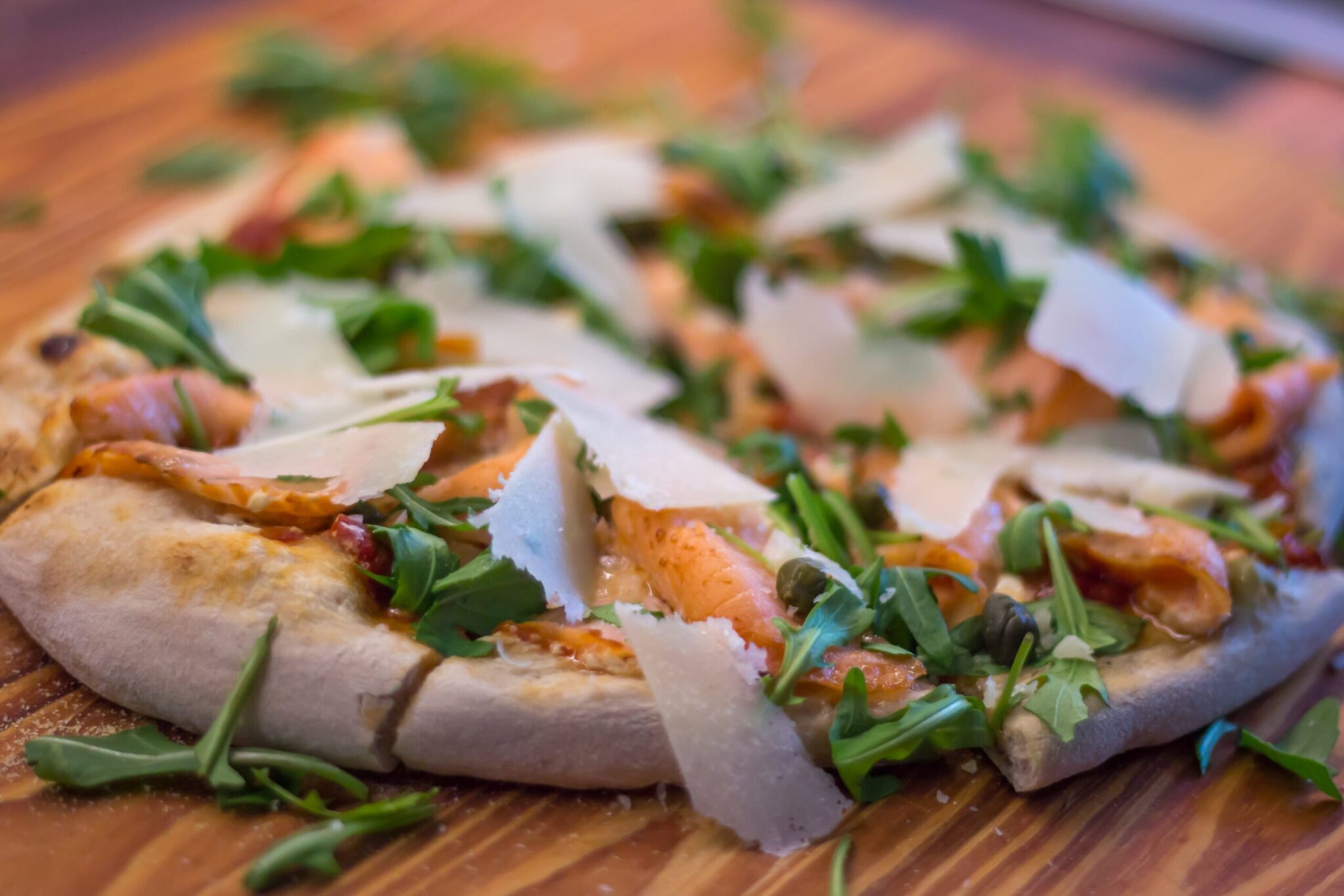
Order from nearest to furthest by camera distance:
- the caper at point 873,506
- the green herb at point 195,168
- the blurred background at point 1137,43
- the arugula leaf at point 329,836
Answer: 1. the arugula leaf at point 329,836
2. the caper at point 873,506
3. the green herb at point 195,168
4. the blurred background at point 1137,43

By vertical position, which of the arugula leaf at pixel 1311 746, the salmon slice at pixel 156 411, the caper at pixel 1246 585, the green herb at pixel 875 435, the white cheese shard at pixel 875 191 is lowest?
the arugula leaf at pixel 1311 746

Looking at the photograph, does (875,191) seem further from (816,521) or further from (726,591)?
(726,591)

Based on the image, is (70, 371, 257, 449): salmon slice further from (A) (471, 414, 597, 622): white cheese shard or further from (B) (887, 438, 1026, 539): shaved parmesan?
(B) (887, 438, 1026, 539): shaved parmesan

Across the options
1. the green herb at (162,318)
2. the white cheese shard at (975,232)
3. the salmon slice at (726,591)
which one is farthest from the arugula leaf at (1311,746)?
the green herb at (162,318)

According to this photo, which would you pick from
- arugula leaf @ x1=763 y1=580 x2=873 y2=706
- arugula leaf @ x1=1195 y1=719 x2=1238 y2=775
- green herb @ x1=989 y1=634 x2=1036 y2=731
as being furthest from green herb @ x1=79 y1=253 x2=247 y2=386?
arugula leaf @ x1=1195 y1=719 x2=1238 y2=775

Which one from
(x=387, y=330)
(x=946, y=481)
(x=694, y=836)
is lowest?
(x=694, y=836)

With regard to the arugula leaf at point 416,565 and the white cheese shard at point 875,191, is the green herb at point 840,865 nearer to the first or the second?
the arugula leaf at point 416,565

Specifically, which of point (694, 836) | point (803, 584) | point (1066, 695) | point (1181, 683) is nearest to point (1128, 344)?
point (1181, 683)

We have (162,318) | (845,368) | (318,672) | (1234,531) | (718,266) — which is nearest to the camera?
(318,672)
